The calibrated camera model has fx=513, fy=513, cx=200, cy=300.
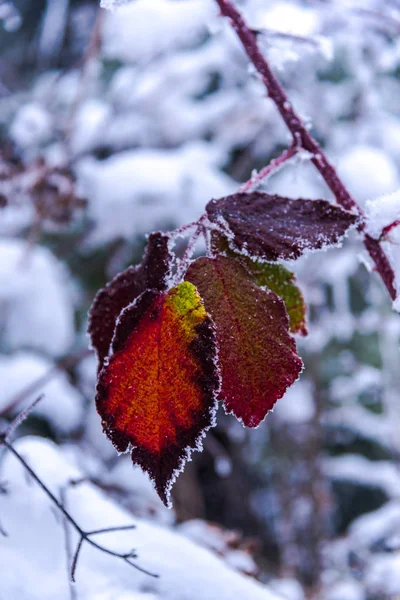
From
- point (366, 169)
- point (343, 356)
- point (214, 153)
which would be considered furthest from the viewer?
point (343, 356)

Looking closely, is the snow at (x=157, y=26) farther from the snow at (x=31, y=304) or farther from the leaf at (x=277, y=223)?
the leaf at (x=277, y=223)

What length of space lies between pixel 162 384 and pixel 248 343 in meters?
0.07

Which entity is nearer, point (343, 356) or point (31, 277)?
point (31, 277)

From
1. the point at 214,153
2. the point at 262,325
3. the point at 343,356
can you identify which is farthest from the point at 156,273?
the point at 343,356

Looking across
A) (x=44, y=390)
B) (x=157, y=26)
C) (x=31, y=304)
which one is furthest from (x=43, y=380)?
(x=157, y=26)

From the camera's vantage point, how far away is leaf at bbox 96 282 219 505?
38cm

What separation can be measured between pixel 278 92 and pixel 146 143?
2.19m

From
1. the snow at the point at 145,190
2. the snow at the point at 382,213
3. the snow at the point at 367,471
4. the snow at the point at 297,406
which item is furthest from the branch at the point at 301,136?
the snow at the point at 367,471

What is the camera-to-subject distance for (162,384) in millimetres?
395

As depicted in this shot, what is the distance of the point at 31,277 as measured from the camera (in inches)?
78.3

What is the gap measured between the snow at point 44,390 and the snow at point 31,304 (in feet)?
0.24

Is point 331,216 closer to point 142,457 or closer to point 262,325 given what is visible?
point 262,325

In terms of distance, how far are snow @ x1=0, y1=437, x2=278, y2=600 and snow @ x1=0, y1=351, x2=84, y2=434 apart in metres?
0.91

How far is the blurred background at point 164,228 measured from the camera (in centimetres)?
79
